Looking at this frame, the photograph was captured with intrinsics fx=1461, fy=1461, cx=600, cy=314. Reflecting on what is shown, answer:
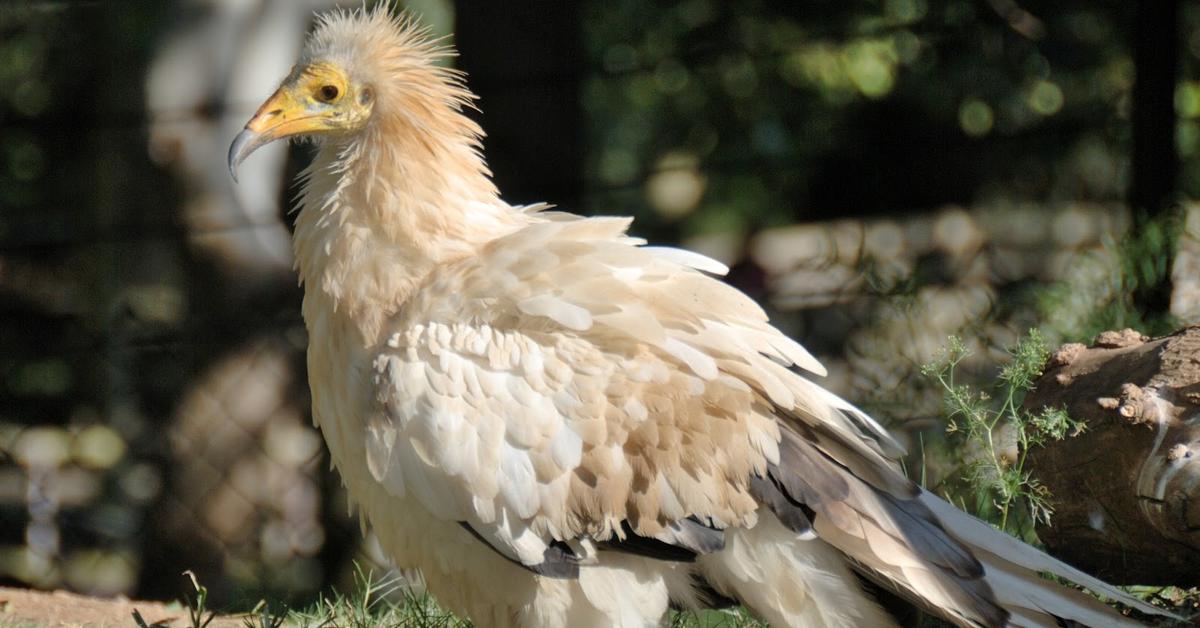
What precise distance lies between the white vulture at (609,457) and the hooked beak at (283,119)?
346 millimetres

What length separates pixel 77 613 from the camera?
4664 mm

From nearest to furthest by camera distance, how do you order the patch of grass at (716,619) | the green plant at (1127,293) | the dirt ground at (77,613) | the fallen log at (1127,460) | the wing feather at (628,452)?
1. the wing feather at (628,452)
2. the fallen log at (1127,460)
3. the patch of grass at (716,619)
4. the dirt ground at (77,613)
5. the green plant at (1127,293)

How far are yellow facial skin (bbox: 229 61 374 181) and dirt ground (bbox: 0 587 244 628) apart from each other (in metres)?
1.45

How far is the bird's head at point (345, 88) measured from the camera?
12.6 feet

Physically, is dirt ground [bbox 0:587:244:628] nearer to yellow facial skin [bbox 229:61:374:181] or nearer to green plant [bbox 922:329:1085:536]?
yellow facial skin [bbox 229:61:374:181]

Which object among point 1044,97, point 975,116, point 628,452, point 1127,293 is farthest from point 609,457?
point 1044,97

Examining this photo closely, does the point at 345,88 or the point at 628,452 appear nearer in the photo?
the point at 628,452

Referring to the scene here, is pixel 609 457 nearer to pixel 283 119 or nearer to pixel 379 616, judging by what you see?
pixel 283 119

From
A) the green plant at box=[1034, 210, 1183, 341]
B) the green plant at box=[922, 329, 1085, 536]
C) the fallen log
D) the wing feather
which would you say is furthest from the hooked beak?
the green plant at box=[1034, 210, 1183, 341]

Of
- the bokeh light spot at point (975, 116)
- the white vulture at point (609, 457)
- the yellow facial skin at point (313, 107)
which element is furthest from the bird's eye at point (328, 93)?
the bokeh light spot at point (975, 116)

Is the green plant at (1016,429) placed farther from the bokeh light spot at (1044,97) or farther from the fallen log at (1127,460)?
the bokeh light spot at (1044,97)

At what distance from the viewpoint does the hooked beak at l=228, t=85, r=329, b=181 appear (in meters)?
3.83

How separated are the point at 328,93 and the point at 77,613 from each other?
6.46ft

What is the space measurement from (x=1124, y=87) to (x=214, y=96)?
4.10 meters
